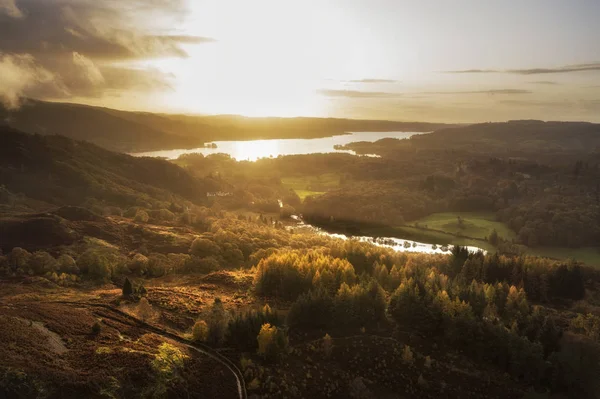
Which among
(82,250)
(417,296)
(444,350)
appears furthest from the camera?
(82,250)

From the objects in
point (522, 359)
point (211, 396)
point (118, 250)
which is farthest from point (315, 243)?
point (211, 396)

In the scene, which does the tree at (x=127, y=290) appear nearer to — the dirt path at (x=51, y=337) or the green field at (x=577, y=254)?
the dirt path at (x=51, y=337)

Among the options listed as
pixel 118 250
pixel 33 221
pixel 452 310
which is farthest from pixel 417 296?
pixel 33 221

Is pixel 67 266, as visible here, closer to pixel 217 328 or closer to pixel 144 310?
pixel 144 310

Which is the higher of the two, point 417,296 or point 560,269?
point 417,296

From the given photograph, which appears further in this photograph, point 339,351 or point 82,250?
point 82,250

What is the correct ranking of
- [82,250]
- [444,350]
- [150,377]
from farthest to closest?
1. [82,250]
2. [444,350]
3. [150,377]

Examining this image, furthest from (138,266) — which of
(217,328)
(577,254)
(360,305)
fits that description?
(577,254)

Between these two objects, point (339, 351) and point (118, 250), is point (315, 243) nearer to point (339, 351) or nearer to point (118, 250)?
point (118, 250)
